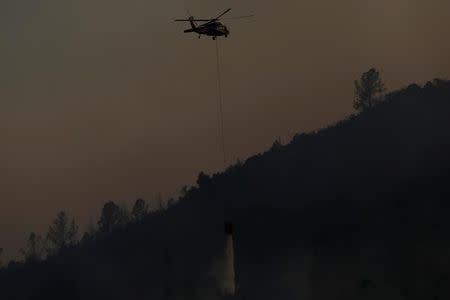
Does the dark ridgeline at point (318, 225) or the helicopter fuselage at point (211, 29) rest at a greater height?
the helicopter fuselage at point (211, 29)

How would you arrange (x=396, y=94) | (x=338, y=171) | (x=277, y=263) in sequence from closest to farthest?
(x=277, y=263) < (x=338, y=171) < (x=396, y=94)

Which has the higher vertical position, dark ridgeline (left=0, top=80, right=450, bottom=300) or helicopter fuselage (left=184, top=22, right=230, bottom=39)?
helicopter fuselage (left=184, top=22, right=230, bottom=39)

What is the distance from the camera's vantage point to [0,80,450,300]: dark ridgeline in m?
101

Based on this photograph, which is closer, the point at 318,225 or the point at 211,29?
the point at 211,29

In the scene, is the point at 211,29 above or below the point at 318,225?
above

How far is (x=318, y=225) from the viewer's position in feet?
406

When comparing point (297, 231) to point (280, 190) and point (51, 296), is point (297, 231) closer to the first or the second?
point (280, 190)

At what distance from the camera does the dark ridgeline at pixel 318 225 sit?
332 feet

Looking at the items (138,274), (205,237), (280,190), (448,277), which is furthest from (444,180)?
(138,274)

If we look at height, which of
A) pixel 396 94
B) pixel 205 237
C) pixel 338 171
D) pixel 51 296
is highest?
pixel 396 94

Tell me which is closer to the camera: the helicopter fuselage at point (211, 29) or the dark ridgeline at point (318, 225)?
the helicopter fuselage at point (211, 29)

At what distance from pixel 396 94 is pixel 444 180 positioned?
65813 millimetres

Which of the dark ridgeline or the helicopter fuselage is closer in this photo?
the helicopter fuselage

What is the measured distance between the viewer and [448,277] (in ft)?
297
